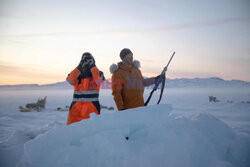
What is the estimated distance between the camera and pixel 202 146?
6.19 feet

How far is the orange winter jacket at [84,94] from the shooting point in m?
3.08

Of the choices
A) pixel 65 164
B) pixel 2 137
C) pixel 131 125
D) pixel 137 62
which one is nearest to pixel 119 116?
pixel 131 125

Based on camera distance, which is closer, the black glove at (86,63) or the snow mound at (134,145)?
the snow mound at (134,145)

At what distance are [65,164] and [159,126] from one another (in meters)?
1.05

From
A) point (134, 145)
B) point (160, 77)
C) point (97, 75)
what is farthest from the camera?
point (160, 77)

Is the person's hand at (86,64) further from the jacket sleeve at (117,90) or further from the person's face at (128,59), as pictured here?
the person's face at (128,59)

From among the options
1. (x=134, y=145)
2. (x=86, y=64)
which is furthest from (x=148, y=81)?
(x=134, y=145)

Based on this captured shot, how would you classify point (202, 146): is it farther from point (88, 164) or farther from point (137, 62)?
point (137, 62)

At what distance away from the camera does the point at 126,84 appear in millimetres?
3256

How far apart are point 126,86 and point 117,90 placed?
201 millimetres

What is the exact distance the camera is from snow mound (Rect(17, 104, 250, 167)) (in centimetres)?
162

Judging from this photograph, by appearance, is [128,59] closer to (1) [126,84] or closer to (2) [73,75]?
(1) [126,84]

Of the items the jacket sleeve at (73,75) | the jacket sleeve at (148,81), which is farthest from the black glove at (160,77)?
the jacket sleeve at (73,75)

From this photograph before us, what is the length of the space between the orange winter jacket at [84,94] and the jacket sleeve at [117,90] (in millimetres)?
276
